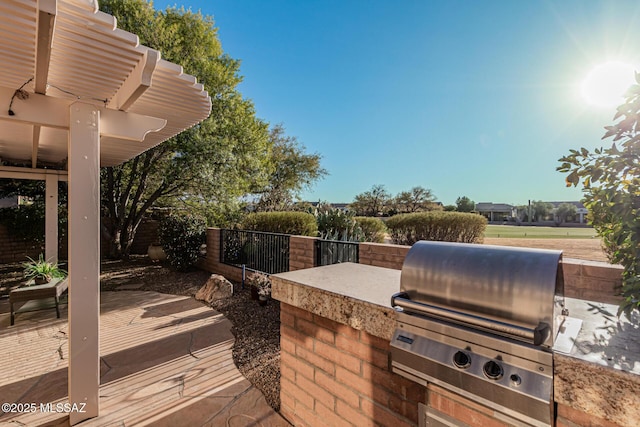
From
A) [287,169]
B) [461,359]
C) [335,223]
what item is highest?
[287,169]

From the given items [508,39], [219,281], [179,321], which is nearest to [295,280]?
[179,321]

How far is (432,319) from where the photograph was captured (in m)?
1.17

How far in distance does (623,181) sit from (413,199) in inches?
1420

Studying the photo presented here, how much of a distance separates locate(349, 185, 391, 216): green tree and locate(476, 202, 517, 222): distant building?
36.2 meters

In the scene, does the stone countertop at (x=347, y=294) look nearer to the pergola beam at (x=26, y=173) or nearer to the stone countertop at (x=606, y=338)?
the stone countertop at (x=606, y=338)

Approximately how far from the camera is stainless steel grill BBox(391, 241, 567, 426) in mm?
914

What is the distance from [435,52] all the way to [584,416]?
989 centimetres

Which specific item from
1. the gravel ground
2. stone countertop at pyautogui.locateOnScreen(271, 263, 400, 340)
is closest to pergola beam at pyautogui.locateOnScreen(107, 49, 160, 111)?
stone countertop at pyautogui.locateOnScreen(271, 263, 400, 340)

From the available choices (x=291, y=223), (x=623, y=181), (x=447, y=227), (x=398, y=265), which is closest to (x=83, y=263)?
(x=623, y=181)

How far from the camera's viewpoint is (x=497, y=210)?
67.9 metres

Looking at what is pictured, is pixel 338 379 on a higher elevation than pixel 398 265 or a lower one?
lower

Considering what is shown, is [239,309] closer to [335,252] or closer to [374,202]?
[335,252]

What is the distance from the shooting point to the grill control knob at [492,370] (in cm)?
96

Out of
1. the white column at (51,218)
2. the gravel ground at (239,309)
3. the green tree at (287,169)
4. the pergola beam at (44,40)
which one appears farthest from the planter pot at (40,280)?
the green tree at (287,169)
